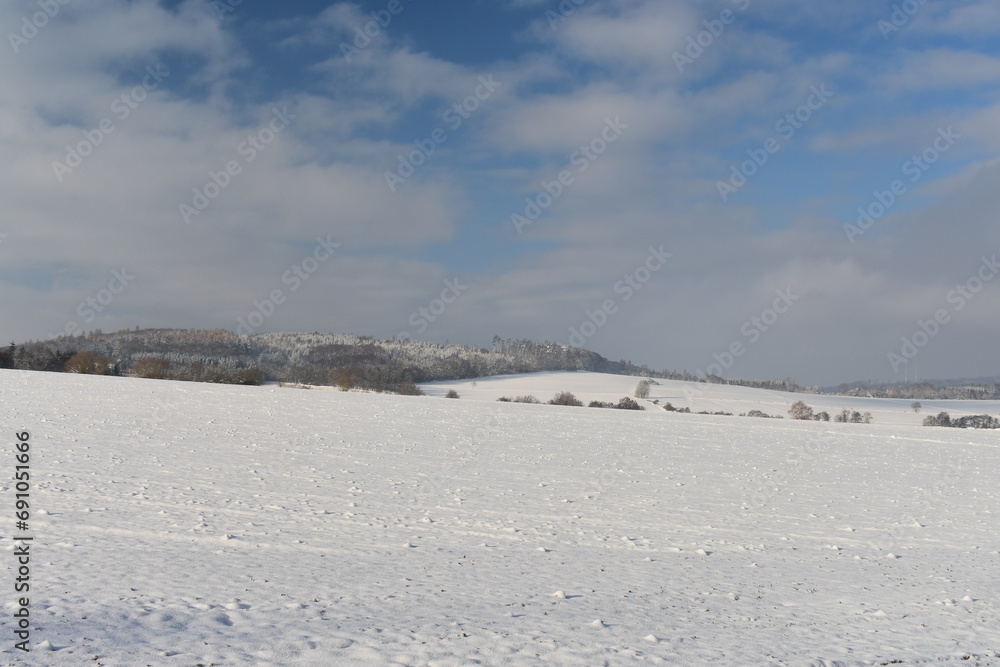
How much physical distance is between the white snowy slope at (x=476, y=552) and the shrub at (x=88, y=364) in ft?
126

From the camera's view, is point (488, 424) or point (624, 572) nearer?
point (624, 572)

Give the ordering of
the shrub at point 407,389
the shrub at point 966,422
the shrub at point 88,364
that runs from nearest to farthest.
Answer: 1. the shrub at point 88,364
2. the shrub at point 966,422
3. the shrub at point 407,389

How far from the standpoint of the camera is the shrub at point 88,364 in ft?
197

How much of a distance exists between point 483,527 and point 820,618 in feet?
20.5

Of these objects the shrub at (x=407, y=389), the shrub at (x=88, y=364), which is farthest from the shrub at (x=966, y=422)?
the shrub at (x=88, y=364)

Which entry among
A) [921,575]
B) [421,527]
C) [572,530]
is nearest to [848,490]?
[921,575]

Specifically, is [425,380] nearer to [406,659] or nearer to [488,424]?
[488,424]

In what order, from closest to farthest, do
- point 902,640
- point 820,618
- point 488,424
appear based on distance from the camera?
point 902,640, point 820,618, point 488,424

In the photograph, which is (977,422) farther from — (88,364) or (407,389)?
(88,364)

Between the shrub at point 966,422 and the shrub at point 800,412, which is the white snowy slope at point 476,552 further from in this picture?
the shrub at point 800,412

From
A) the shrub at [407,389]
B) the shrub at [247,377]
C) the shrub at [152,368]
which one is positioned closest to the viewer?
the shrub at [152,368]

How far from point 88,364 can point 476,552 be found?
206 ft

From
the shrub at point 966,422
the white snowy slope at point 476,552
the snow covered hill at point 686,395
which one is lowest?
the white snowy slope at point 476,552

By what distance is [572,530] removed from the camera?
13.3m
